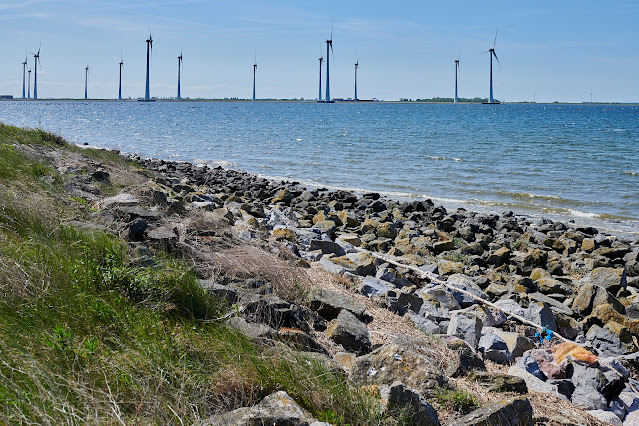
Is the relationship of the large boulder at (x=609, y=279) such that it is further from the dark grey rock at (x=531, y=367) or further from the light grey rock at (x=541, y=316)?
the dark grey rock at (x=531, y=367)

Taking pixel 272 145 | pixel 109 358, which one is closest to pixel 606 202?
pixel 109 358

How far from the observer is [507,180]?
2492cm

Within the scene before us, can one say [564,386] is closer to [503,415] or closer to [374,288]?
[503,415]

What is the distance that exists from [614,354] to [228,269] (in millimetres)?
4926

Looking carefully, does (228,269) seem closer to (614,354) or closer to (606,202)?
(614,354)

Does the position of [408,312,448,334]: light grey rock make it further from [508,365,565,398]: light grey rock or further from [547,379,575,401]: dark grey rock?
[547,379,575,401]: dark grey rock

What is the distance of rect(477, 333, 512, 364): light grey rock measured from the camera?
20.6 feet

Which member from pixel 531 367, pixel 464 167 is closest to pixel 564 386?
pixel 531 367

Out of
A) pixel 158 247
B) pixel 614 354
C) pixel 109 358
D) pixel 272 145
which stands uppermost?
pixel 272 145

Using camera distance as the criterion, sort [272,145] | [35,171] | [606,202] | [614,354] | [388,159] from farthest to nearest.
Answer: [272,145], [388,159], [606,202], [35,171], [614,354]

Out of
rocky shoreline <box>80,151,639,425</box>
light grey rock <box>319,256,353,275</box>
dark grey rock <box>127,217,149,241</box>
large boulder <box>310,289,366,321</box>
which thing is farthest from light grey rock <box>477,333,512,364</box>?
dark grey rock <box>127,217,149,241</box>

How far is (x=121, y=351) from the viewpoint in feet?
12.5

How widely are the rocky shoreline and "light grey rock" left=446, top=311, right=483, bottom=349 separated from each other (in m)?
0.02

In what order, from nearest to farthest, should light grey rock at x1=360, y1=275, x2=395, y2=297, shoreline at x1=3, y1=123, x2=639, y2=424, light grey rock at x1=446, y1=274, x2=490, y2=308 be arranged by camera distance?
1. shoreline at x1=3, y1=123, x2=639, y2=424
2. light grey rock at x1=360, y1=275, x2=395, y2=297
3. light grey rock at x1=446, y1=274, x2=490, y2=308
